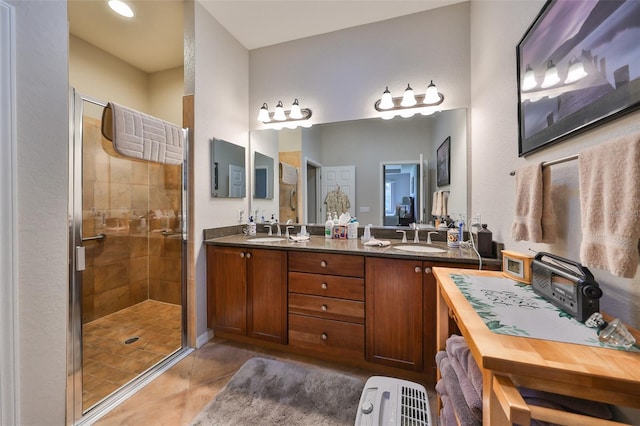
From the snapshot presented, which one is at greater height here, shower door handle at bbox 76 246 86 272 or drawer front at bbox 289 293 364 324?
shower door handle at bbox 76 246 86 272

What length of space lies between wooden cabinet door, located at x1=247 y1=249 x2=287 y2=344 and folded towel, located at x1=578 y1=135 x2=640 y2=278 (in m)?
1.61

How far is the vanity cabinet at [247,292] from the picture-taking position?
1.91 meters

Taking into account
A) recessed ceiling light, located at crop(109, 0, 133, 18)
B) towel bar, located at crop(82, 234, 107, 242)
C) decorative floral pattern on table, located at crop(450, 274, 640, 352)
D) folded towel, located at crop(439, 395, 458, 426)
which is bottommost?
folded towel, located at crop(439, 395, 458, 426)

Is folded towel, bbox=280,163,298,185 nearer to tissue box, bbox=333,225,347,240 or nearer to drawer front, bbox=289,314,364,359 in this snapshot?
tissue box, bbox=333,225,347,240

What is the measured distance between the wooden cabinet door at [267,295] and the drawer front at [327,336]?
107 mm

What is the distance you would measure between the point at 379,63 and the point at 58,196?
250 cm

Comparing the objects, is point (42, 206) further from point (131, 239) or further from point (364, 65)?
point (364, 65)

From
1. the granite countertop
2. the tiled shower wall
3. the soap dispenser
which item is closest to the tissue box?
the soap dispenser

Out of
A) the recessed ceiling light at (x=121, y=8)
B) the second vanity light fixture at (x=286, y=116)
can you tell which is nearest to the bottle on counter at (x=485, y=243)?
the second vanity light fixture at (x=286, y=116)

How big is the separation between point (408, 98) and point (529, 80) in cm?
110

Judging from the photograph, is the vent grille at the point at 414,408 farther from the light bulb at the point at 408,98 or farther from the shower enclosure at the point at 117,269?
the light bulb at the point at 408,98

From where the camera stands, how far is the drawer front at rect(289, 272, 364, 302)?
1.72m

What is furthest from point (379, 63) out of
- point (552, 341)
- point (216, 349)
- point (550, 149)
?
point (216, 349)

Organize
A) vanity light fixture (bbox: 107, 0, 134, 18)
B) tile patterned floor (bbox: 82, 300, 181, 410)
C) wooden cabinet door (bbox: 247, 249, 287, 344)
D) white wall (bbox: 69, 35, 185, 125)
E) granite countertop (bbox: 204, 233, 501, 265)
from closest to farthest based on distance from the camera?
1. granite countertop (bbox: 204, 233, 501, 265)
2. tile patterned floor (bbox: 82, 300, 181, 410)
3. wooden cabinet door (bbox: 247, 249, 287, 344)
4. vanity light fixture (bbox: 107, 0, 134, 18)
5. white wall (bbox: 69, 35, 185, 125)
